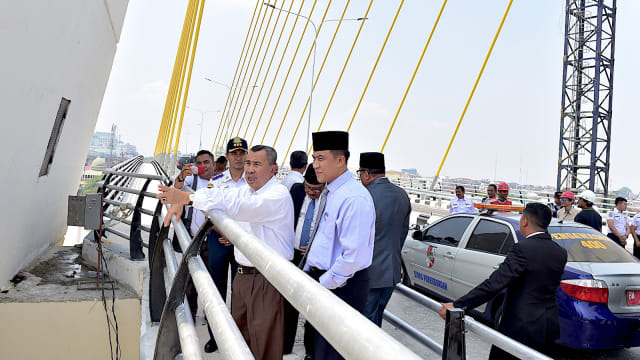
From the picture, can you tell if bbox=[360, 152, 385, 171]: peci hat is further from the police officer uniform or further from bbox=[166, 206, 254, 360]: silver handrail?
the police officer uniform

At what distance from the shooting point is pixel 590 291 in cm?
387

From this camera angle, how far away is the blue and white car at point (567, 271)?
3.86m

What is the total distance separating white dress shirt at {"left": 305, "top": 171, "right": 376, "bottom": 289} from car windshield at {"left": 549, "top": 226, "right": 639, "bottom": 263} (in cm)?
255

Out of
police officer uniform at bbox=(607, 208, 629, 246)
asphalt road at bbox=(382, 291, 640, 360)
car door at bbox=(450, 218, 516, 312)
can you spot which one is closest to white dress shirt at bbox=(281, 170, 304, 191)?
asphalt road at bbox=(382, 291, 640, 360)

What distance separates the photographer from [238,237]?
133 centimetres

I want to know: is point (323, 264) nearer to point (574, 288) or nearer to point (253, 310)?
point (253, 310)

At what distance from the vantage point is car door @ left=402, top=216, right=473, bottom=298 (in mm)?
5516

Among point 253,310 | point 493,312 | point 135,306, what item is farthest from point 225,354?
point 493,312

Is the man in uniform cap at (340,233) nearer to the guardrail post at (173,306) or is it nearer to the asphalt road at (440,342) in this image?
the guardrail post at (173,306)

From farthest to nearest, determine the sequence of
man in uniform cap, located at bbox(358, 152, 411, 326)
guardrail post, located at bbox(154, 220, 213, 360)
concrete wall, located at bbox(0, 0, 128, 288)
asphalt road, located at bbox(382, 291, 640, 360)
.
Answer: asphalt road, located at bbox(382, 291, 640, 360) → concrete wall, located at bbox(0, 0, 128, 288) → man in uniform cap, located at bbox(358, 152, 411, 326) → guardrail post, located at bbox(154, 220, 213, 360)

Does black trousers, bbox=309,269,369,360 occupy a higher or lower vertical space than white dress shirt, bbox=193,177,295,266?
lower

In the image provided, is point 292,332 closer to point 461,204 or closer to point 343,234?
point 343,234

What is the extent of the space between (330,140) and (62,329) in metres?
3.03

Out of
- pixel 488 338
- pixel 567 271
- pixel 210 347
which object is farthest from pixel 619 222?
pixel 210 347
